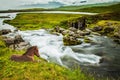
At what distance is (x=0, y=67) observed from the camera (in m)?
17.7

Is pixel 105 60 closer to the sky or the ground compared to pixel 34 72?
closer to the ground

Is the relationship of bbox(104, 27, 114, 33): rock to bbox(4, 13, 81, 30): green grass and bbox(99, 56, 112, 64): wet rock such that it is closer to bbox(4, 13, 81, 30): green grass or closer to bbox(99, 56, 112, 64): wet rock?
bbox(4, 13, 81, 30): green grass

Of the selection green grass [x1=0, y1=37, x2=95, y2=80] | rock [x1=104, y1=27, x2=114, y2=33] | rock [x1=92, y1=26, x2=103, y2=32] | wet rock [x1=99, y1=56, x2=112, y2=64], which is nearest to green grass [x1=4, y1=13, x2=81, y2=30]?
rock [x1=92, y1=26, x2=103, y2=32]

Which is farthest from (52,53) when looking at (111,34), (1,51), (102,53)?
(111,34)

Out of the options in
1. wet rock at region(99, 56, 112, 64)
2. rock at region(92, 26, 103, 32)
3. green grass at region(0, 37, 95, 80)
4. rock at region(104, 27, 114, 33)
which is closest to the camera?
green grass at region(0, 37, 95, 80)

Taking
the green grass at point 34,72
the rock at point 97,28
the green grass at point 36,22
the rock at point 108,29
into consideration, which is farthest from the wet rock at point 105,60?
the green grass at point 36,22

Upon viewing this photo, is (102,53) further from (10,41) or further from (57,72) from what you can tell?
(57,72)

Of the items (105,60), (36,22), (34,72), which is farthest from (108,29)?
(34,72)

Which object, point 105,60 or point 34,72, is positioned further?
point 105,60

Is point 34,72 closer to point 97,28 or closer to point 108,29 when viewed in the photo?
point 108,29

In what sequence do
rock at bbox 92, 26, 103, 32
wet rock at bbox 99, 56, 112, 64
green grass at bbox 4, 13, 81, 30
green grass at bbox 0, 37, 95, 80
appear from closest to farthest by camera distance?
green grass at bbox 0, 37, 95, 80
wet rock at bbox 99, 56, 112, 64
rock at bbox 92, 26, 103, 32
green grass at bbox 4, 13, 81, 30

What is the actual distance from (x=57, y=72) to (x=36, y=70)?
1334 millimetres

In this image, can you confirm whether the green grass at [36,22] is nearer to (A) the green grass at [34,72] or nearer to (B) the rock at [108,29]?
(B) the rock at [108,29]

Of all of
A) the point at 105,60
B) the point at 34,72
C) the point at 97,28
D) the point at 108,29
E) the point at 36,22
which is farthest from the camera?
the point at 36,22
